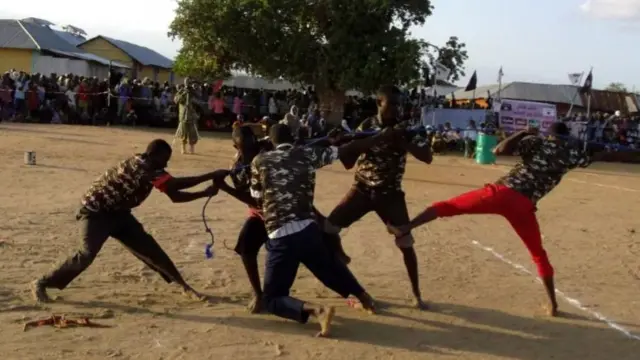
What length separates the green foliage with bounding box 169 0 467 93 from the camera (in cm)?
2725

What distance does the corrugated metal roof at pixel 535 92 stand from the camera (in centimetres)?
4347

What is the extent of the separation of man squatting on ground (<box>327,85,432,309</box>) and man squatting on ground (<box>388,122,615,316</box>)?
17 centimetres

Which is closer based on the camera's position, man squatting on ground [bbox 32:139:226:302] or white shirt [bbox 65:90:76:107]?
man squatting on ground [bbox 32:139:226:302]

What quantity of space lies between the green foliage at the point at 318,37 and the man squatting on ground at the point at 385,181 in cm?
2013

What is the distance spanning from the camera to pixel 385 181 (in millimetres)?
6910

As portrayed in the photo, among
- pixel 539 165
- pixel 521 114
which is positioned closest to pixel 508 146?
pixel 539 165

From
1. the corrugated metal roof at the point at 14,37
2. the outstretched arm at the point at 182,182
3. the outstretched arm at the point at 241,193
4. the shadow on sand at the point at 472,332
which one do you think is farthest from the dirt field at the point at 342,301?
the corrugated metal roof at the point at 14,37

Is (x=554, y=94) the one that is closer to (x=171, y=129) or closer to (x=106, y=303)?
(x=171, y=129)

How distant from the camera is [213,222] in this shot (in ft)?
35.7

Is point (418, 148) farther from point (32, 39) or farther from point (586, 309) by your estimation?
point (32, 39)

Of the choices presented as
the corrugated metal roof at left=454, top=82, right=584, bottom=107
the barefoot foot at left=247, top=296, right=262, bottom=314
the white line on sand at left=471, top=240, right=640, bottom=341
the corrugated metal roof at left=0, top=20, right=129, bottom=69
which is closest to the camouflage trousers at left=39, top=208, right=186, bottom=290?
the barefoot foot at left=247, top=296, right=262, bottom=314

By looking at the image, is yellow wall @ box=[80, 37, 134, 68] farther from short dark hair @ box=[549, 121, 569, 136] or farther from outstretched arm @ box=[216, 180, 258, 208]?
short dark hair @ box=[549, 121, 569, 136]

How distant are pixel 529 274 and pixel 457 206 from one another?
7.20 feet

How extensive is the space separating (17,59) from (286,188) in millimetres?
36565
